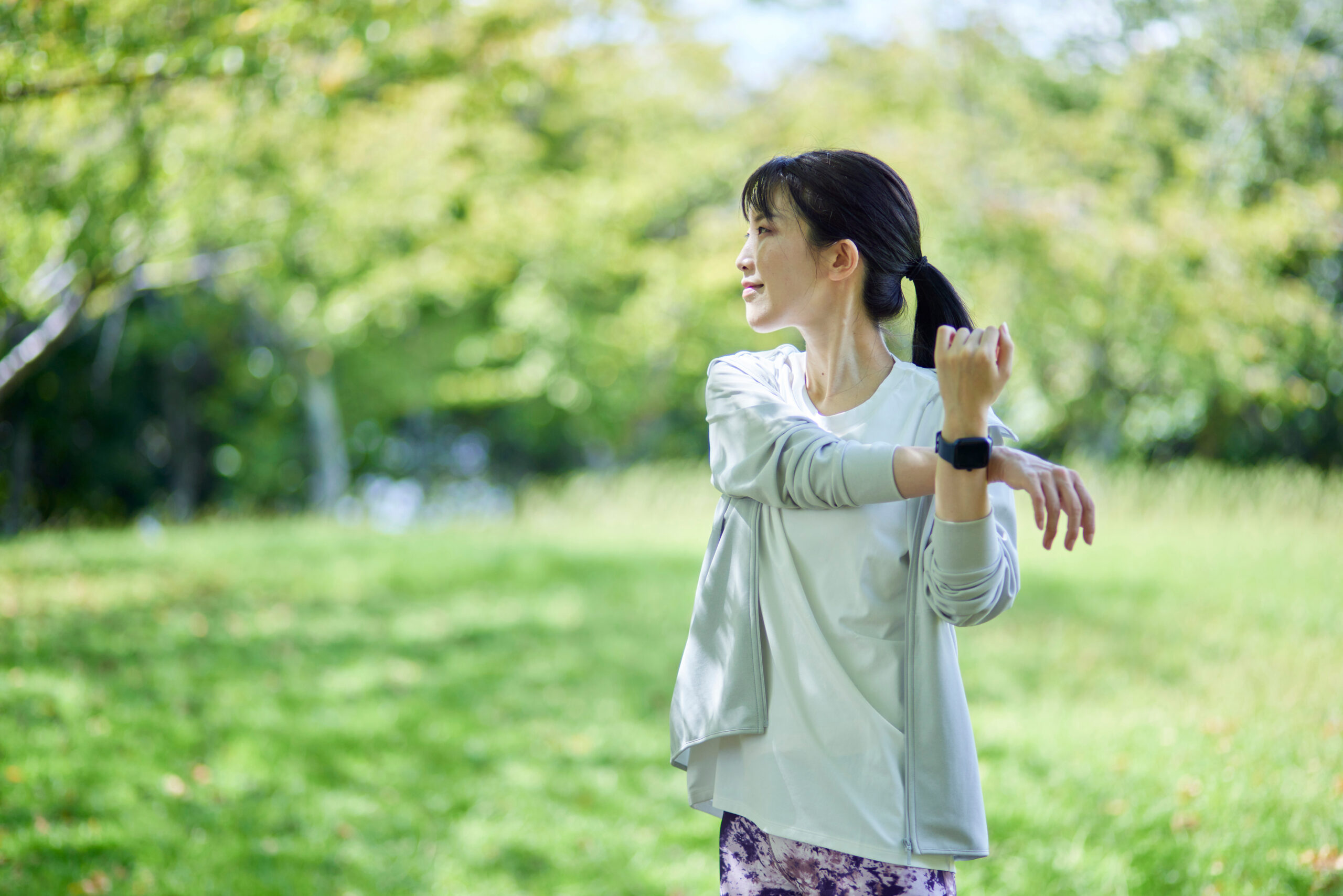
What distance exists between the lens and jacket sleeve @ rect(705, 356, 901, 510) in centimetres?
132

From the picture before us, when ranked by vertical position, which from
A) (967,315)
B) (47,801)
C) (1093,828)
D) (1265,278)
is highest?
(1265,278)

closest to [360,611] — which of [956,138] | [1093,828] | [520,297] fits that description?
[1093,828]

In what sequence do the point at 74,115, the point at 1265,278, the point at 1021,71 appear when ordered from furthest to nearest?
the point at 1021,71, the point at 1265,278, the point at 74,115

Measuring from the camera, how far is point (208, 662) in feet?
17.4

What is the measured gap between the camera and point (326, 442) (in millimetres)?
14203

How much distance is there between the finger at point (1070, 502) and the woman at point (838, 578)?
0.18ft

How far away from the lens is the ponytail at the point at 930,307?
1.55 meters

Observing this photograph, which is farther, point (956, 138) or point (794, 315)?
point (956, 138)

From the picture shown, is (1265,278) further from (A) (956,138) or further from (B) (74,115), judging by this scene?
(B) (74,115)

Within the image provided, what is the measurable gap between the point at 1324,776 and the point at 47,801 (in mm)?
4832

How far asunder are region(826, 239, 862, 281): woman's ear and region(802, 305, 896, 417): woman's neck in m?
0.07

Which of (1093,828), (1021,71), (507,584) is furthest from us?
(1021,71)

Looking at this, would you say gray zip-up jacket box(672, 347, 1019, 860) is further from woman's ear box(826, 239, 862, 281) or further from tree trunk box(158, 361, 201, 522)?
tree trunk box(158, 361, 201, 522)

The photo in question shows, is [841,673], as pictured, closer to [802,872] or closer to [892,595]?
[892,595]
